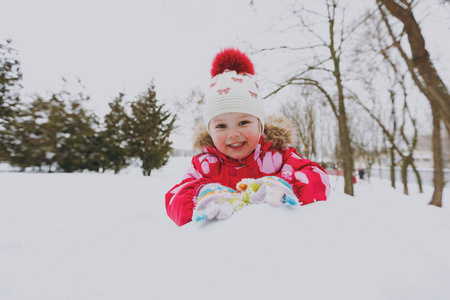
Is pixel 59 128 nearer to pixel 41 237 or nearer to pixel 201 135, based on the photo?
pixel 41 237

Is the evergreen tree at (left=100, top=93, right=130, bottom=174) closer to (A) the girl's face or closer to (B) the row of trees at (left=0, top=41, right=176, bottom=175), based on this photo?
(B) the row of trees at (left=0, top=41, right=176, bottom=175)

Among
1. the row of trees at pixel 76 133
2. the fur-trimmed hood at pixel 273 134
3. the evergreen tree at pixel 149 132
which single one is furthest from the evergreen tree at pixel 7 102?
the fur-trimmed hood at pixel 273 134

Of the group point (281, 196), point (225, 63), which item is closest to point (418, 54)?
point (225, 63)

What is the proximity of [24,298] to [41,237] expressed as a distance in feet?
4.59

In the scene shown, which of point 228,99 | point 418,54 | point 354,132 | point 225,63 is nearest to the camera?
point 228,99

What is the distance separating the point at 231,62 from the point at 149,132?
11077 mm

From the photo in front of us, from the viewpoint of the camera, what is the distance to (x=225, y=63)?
65.8 inches

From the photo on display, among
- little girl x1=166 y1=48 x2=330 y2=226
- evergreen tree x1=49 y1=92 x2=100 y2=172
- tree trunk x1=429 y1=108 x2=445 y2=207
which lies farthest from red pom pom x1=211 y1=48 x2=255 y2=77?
evergreen tree x1=49 y1=92 x2=100 y2=172

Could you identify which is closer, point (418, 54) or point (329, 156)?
point (418, 54)

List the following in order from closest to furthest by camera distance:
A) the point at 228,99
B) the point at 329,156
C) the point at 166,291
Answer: the point at 166,291 → the point at 228,99 → the point at 329,156

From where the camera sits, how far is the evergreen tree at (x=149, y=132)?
11.7 metres

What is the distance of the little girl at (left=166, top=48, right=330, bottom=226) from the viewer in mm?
1119

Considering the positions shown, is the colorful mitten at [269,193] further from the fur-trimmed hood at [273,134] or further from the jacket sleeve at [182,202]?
the fur-trimmed hood at [273,134]

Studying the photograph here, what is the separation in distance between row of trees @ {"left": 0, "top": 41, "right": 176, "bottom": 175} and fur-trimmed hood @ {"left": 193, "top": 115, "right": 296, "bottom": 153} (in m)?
8.34
